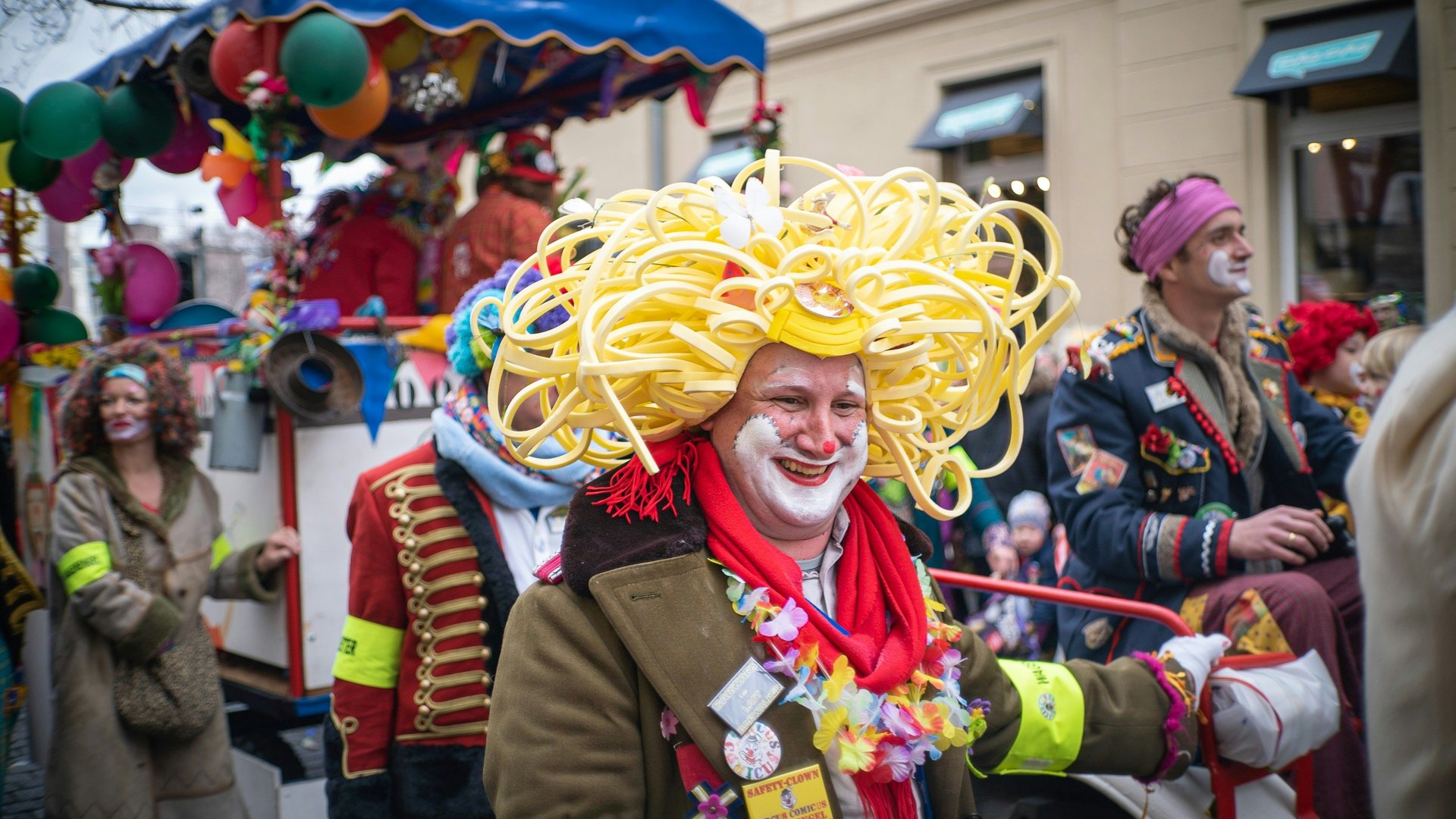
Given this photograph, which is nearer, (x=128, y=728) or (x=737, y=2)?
(x=128, y=728)

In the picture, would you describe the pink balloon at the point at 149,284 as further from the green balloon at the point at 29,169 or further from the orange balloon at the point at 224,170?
the green balloon at the point at 29,169

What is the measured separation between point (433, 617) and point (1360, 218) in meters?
8.25

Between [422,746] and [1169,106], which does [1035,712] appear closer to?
[422,746]

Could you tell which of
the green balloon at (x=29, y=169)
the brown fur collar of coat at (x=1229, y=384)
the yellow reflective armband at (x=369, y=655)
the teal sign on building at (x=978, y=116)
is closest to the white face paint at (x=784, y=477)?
the yellow reflective armband at (x=369, y=655)

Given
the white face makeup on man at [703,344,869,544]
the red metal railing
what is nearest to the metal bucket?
the red metal railing

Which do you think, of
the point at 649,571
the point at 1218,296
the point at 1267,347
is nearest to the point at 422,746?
the point at 649,571

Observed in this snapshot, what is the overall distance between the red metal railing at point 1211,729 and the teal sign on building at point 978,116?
8.31m

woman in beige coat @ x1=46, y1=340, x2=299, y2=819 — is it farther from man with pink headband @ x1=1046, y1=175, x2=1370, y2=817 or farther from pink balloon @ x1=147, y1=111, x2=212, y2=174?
man with pink headband @ x1=1046, y1=175, x2=1370, y2=817

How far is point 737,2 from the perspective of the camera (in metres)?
13.4

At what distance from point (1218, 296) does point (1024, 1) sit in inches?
309

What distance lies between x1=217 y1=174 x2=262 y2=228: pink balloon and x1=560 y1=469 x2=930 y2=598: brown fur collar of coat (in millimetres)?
4827

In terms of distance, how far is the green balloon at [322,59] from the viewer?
5.00m

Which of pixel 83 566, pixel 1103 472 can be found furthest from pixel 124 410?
pixel 1103 472

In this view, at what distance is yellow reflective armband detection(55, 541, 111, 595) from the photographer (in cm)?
362
